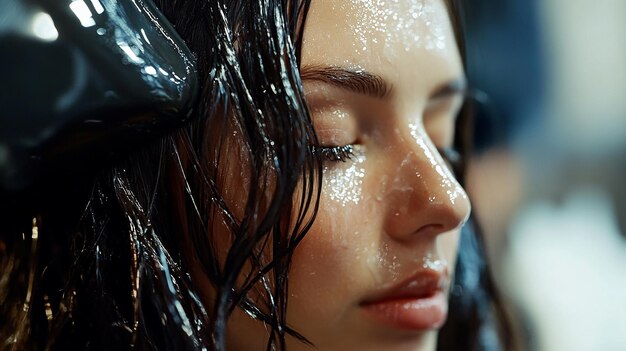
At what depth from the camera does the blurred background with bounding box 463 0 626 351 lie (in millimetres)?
1719

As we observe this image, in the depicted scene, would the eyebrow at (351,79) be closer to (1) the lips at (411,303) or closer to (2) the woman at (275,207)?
(2) the woman at (275,207)

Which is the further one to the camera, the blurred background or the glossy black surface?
the blurred background

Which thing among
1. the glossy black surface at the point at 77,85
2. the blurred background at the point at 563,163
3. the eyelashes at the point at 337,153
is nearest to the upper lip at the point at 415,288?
the eyelashes at the point at 337,153

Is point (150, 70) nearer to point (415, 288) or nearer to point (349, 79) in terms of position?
point (349, 79)

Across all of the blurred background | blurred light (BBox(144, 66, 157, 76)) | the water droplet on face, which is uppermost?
blurred light (BBox(144, 66, 157, 76))

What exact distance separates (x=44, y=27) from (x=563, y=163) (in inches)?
70.4

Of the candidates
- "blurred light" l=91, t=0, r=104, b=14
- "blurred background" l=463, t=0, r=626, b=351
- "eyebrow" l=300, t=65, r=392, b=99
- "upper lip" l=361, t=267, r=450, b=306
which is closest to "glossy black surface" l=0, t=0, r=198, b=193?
"blurred light" l=91, t=0, r=104, b=14

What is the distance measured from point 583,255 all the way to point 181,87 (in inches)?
60.4

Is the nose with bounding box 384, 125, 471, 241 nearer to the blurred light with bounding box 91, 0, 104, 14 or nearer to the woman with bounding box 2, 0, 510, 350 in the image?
the woman with bounding box 2, 0, 510, 350

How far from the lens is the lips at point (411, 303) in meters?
0.69

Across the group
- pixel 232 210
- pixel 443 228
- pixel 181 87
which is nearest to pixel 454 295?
pixel 443 228

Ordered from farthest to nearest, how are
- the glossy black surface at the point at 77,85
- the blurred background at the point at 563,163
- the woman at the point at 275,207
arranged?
the blurred background at the point at 563,163 < the woman at the point at 275,207 < the glossy black surface at the point at 77,85

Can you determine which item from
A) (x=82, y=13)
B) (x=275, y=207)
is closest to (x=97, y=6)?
(x=82, y=13)

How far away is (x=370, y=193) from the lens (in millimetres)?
Result: 679
